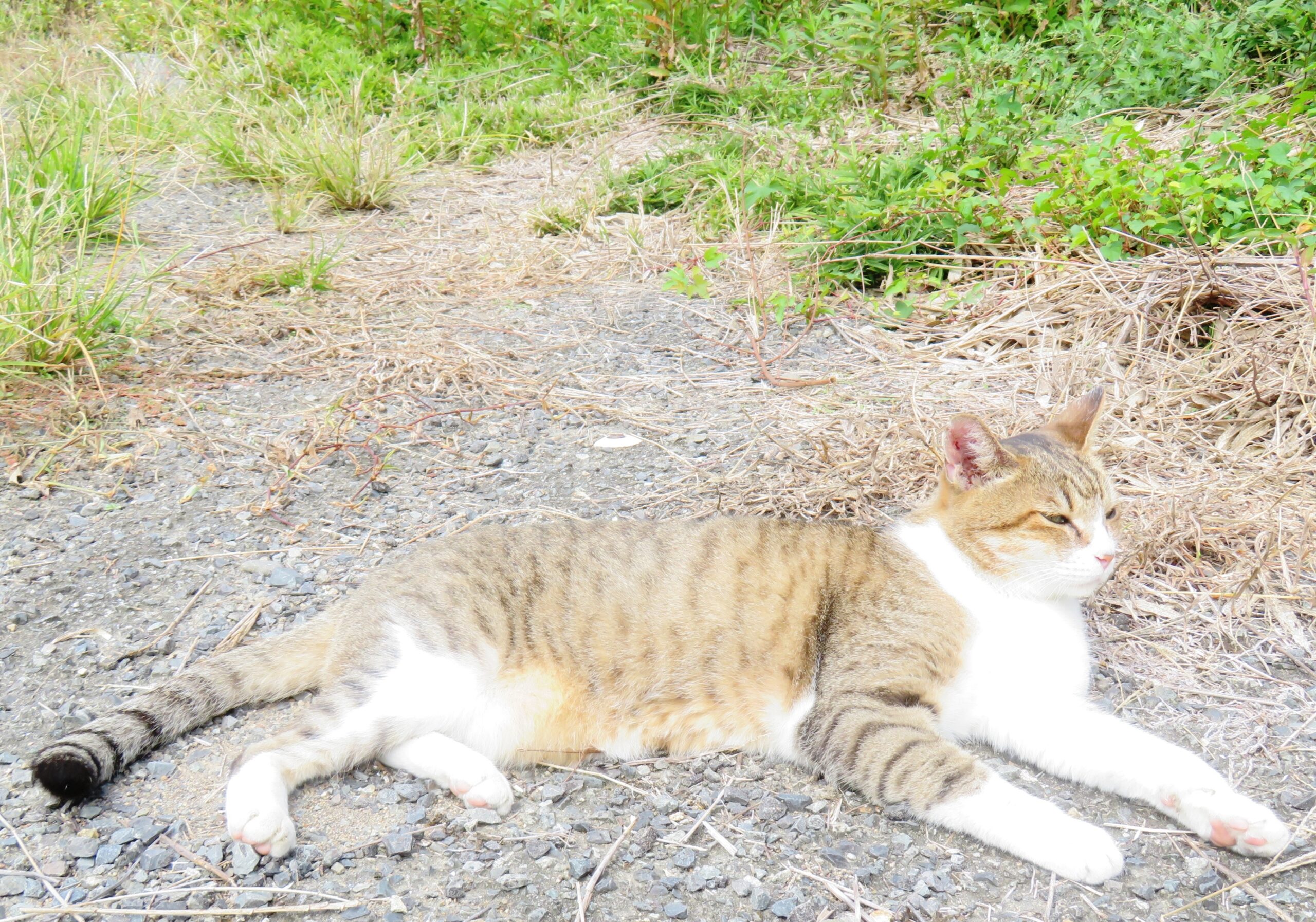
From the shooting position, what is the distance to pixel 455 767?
249 cm

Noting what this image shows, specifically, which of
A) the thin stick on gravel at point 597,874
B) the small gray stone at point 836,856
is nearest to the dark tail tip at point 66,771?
the thin stick on gravel at point 597,874

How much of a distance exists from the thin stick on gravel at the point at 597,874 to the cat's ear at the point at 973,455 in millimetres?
1370

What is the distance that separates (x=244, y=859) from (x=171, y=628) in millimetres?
1068

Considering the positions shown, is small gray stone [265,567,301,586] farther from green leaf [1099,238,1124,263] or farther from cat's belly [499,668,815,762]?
green leaf [1099,238,1124,263]

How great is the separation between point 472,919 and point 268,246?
490 cm

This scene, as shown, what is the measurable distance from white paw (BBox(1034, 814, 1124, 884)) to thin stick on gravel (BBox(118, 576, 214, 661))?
249 cm

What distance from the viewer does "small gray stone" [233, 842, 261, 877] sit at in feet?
7.26

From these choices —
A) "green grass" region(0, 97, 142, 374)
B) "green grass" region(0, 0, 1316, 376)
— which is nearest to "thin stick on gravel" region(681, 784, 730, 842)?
"green grass" region(0, 0, 1316, 376)

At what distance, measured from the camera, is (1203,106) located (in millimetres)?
5711

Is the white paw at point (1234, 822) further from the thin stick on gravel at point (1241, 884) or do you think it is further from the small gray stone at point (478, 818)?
the small gray stone at point (478, 818)

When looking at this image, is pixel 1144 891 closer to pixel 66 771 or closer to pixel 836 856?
pixel 836 856

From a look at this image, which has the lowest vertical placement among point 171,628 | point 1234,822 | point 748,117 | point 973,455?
point 171,628

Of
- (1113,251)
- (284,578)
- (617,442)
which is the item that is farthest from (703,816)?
(1113,251)

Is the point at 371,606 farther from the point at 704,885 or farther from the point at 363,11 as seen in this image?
the point at 363,11
